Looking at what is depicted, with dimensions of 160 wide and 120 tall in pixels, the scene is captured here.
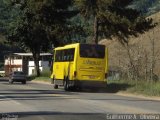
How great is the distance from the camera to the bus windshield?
1644 inches

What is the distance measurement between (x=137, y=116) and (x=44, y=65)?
108 m

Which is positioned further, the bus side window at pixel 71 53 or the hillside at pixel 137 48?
the hillside at pixel 137 48

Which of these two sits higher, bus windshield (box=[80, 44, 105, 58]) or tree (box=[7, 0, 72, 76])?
tree (box=[7, 0, 72, 76])

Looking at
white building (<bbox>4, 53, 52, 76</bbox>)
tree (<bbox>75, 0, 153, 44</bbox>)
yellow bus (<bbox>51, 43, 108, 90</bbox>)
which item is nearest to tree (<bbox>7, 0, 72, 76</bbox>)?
tree (<bbox>75, 0, 153, 44</bbox>)

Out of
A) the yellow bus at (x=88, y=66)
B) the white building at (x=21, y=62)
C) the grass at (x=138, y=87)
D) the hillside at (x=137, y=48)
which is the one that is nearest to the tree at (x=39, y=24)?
the hillside at (x=137, y=48)

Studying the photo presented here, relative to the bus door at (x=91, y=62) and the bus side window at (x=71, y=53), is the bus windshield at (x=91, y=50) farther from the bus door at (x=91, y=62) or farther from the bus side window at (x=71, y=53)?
the bus side window at (x=71, y=53)

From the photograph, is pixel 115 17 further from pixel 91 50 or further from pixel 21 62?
pixel 21 62

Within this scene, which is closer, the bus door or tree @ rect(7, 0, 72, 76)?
the bus door

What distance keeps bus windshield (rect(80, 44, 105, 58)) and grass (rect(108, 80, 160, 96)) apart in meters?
3.01

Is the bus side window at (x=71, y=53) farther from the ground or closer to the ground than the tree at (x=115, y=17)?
closer to the ground

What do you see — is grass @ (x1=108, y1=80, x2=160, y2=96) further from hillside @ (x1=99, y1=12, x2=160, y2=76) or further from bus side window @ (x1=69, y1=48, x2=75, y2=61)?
hillside @ (x1=99, y1=12, x2=160, y2=76)

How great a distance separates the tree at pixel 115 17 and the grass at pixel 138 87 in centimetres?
673

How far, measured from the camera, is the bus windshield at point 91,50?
41750 millimetres

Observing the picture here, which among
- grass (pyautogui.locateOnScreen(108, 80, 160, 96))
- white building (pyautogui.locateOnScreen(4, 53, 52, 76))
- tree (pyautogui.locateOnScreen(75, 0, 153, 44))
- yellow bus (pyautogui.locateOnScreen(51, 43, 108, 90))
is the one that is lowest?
grass (pyautogui.locateOnScreen(108, 80, 160, 96))
